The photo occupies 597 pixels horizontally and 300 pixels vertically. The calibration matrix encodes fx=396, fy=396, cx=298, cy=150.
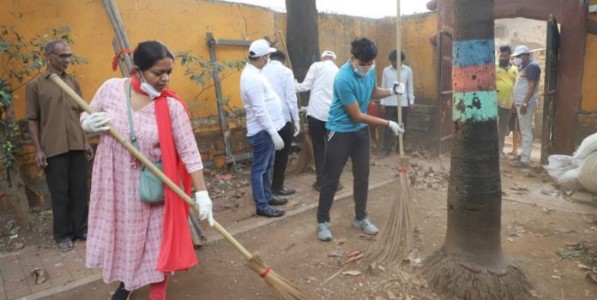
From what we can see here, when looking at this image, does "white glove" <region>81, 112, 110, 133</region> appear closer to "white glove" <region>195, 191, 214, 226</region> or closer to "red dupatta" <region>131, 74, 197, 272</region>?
"red dupatta" <region>131, 74, 197, 272</region>

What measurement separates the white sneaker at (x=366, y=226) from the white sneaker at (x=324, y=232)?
369 millimetres

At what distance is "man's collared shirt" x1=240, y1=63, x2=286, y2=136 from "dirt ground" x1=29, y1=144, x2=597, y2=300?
44.2 inches

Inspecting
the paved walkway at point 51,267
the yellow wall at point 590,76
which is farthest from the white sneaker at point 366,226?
the yellow wall at point 590,76

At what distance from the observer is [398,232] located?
12.2 feet

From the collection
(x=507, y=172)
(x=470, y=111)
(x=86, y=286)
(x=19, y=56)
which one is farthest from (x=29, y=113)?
(x=507, y=172)

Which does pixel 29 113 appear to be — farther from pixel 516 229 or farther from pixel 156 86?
pixel 516 229

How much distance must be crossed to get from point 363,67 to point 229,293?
7.58 ft

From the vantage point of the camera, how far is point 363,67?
3705 mm

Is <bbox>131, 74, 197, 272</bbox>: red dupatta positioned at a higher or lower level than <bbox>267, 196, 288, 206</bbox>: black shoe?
higher

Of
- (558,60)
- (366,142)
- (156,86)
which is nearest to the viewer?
(156,86)

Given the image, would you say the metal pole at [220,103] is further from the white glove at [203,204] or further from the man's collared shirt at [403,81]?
the white glove at [203,204]

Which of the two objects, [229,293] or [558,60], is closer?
[229,293]

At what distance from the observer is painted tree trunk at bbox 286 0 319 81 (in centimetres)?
681

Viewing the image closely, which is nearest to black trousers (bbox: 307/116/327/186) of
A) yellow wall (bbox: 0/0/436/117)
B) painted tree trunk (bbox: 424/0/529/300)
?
yellow wall (bbox: 0/0/436/117)
